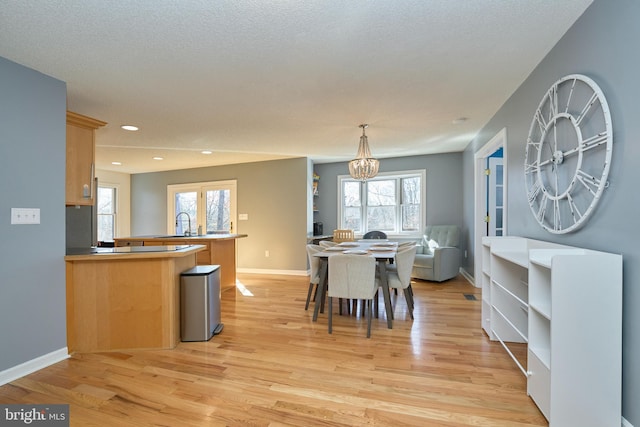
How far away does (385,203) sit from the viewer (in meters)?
6.43

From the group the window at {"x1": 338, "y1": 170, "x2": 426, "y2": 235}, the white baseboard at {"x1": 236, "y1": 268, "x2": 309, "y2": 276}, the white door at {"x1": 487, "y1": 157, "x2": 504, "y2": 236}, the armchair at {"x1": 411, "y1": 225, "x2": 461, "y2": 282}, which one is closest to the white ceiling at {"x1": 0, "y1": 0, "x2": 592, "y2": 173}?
the white door at {"x1": 487, "y1": 157, "x2": 504, "y2": 236}

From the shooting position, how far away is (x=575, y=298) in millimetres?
1508

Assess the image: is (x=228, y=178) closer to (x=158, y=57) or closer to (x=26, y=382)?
(x=158, y=57)

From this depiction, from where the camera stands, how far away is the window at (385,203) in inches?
244

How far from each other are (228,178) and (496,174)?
5.13m

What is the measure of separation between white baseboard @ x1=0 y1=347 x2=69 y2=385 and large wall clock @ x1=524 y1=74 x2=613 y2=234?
389cm

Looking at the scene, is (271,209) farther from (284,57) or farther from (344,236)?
(284,57)

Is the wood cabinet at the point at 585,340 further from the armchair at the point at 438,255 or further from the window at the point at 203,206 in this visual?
the window at the point at 203,206

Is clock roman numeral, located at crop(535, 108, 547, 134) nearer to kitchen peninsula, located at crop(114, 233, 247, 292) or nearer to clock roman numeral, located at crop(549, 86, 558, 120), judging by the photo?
clock roman numeral, located at crop(549, 86, 558, 120)

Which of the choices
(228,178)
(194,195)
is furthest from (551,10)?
(194,195)

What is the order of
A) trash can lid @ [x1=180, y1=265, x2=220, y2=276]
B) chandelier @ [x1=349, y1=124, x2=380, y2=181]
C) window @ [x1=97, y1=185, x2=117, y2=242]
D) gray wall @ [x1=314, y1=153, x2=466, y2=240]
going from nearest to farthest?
trash can lid @ [x1=180, y1=265, x2=220, y2=276] → chandelier @ [x1=349, y1=124, x2=380, y2=181] → gray wall @ [x1=314, y1=153, x2=466, y2=240] → window @ [x1=97, y1=185, x2=117, y2=242]

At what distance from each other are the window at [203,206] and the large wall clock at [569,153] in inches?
217

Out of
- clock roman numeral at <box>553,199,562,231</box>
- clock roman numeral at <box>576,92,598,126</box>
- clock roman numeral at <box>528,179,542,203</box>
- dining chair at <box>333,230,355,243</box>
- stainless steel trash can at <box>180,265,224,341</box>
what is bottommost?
stainless steel trash can at <box>180,265,224,341</box>

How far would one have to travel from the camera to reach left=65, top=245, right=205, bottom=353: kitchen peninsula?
2598 mm
